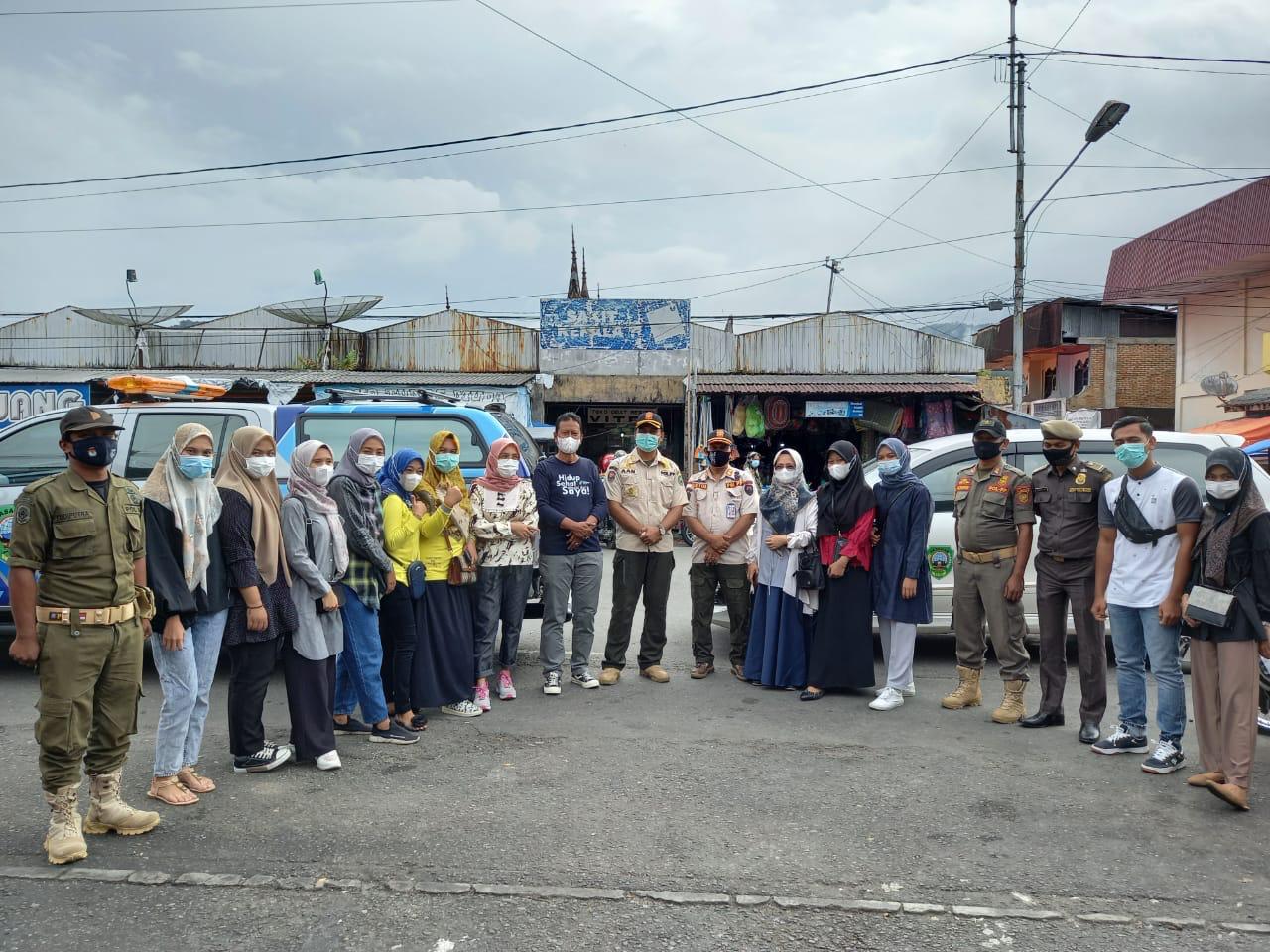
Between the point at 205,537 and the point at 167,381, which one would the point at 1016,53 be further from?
the point at 205,537

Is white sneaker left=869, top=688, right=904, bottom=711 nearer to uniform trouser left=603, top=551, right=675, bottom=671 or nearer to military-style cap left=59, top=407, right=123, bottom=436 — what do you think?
uniform trouser left=603, top=551, right=675, bottom=671

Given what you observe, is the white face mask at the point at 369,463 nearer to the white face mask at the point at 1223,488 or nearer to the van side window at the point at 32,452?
the van side window at the point at 32,452

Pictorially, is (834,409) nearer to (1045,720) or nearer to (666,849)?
(1045,720)

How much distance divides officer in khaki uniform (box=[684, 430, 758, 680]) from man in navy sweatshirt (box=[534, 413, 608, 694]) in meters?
0.79

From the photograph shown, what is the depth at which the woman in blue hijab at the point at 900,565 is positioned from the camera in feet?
21.4

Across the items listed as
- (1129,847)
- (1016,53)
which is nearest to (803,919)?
(1129,847)

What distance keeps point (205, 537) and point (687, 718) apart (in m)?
3.02

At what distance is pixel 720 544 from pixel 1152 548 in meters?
2.84

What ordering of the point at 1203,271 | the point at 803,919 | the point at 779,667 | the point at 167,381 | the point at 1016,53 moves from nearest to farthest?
the point at 803,919
the point at 779,667
the point at 167,381
the point at 1016,53
the point at 1203,271

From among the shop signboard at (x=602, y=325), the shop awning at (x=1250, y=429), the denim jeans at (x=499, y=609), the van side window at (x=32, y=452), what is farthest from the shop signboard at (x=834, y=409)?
the van side window at (x=32, y=452)

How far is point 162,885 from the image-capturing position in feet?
12.3

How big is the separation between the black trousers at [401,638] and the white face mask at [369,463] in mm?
684

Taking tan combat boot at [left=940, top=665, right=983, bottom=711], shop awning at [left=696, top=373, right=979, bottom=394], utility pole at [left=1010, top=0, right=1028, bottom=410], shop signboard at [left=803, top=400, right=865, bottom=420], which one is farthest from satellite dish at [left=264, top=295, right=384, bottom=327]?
tan combat boot at [left=940, top=665, right=983, bottom=711]

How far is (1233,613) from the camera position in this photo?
4594 mm
